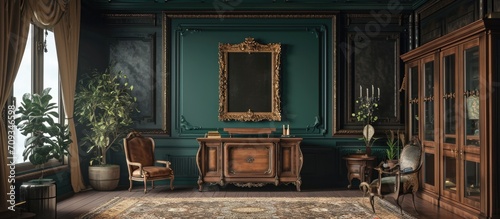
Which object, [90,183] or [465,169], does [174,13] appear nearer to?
[90,183]

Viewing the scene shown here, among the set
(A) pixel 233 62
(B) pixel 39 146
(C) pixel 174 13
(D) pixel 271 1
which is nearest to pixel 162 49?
(C) pixel 174 13

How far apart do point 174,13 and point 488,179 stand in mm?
5704

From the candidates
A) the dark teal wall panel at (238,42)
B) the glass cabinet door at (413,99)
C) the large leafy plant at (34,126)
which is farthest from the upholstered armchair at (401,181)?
the large leafy plant at (34,126)

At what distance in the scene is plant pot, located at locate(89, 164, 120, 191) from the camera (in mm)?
7719

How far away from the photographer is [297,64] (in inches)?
335

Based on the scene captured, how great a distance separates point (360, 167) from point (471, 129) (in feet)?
8.35

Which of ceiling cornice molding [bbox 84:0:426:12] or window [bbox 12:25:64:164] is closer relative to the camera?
window [bbox 12:25:64:164]

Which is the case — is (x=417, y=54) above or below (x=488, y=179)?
above

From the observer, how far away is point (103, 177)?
771 cm

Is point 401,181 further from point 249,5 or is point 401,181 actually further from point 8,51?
point 8,51

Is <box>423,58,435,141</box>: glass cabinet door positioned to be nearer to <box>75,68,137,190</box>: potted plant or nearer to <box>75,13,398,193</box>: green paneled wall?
<box>75,13,398,193</box>: green paneled wall

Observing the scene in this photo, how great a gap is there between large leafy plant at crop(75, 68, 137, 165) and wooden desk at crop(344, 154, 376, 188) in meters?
3.76

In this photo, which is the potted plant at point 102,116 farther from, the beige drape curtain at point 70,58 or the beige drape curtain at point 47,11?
the beige drape curtain at point 47,11

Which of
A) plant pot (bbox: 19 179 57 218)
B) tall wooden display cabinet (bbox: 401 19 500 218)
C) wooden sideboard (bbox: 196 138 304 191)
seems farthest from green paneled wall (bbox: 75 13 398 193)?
plant pot (bbox: 19 179 57 218)
